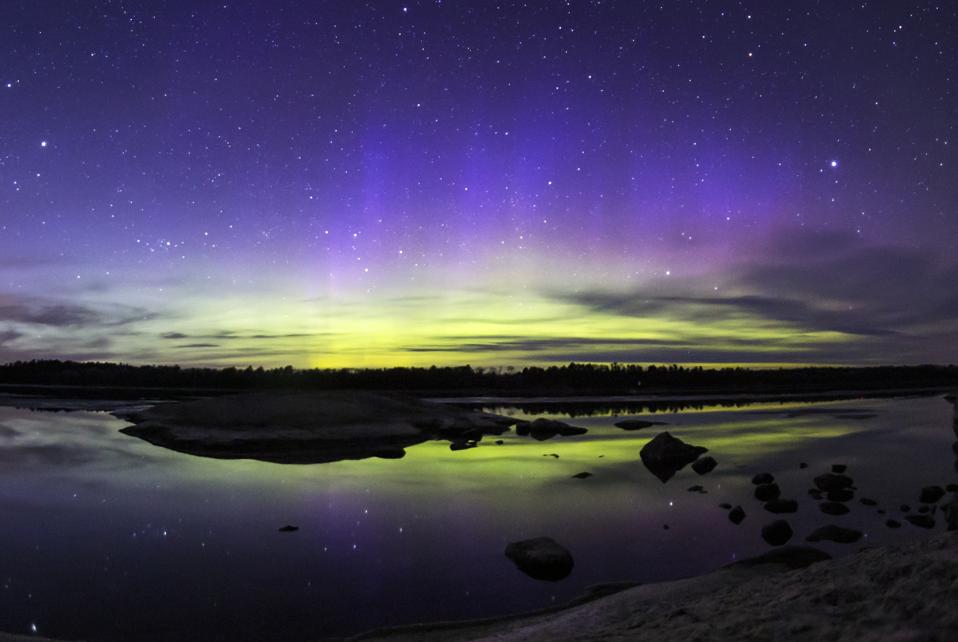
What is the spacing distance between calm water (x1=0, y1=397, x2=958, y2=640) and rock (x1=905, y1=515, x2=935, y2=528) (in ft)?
1.55

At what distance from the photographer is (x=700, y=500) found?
16.1 metres

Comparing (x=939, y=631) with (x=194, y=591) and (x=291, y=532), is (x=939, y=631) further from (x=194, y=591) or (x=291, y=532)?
(x=291, y=532)

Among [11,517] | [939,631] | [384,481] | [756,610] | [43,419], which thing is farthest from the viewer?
[43,419]

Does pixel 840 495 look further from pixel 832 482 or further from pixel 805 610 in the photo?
pixel 805 610

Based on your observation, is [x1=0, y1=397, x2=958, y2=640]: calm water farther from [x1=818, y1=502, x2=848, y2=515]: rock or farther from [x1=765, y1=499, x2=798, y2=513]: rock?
[x1=818, y1=502, x2=848, y2=515]: rock

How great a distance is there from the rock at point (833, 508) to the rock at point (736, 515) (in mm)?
2027

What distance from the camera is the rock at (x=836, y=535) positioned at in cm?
1162

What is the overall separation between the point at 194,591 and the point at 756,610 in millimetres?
8234

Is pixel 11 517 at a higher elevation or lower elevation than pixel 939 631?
lower

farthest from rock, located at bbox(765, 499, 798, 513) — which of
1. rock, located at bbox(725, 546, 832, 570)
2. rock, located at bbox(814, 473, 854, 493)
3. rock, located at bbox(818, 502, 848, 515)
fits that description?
rock, located at bbox(725, 546, 832, 570)

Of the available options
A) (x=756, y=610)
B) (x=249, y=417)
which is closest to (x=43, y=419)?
(x=249, y=417)

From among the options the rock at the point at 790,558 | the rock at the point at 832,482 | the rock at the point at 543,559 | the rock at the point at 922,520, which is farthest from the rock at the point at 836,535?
the rock at the point at 832,482

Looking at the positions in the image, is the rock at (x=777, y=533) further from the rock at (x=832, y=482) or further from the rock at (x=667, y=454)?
the rock at (x=667, y=454)

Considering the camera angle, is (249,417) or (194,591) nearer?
(194,591)
